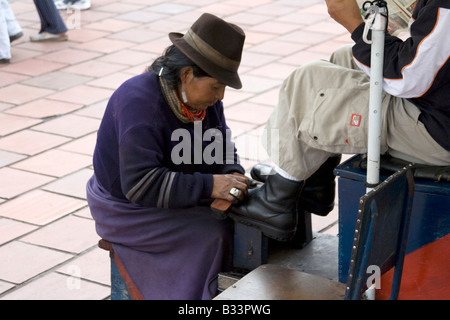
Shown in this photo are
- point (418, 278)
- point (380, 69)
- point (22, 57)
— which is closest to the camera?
point (380, 69)

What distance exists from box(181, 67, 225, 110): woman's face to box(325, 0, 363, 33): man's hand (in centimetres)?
49

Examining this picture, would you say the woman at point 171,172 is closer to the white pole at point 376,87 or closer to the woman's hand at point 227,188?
the woman's hand at point 227,188

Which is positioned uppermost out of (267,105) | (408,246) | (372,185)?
(372,185)

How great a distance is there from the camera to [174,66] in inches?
101

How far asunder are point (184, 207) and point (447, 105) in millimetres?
940

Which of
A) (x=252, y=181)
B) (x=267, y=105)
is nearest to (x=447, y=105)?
(x=252, y=181)

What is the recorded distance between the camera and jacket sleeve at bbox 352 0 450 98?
212 cm

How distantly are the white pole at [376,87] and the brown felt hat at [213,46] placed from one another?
57 cm

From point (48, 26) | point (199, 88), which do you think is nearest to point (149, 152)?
point (199, 88)

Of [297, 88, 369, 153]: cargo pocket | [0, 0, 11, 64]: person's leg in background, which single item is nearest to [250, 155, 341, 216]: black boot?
[297, 88, 369, 153]: cargo pocket

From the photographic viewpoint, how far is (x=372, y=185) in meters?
2.27

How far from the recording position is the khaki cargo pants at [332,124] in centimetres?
234

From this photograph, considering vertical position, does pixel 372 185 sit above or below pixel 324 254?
above

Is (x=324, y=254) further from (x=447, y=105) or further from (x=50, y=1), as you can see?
(x=50, y=1)
